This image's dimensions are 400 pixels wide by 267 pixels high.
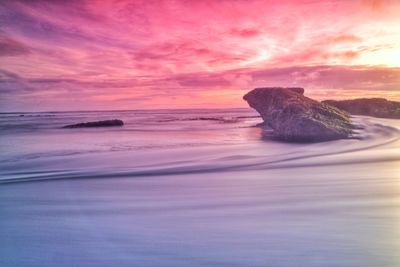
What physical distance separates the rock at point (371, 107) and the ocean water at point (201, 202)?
220 millimetres

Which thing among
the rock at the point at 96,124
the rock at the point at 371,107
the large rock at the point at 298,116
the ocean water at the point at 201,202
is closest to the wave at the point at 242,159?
the ocean water at the point at 201,202

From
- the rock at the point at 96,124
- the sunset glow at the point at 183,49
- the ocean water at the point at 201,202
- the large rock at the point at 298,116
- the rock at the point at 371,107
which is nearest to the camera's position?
the ocean water at the point at 201,202

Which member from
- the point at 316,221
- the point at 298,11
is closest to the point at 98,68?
the point at 298,11

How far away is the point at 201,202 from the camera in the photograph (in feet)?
6.18

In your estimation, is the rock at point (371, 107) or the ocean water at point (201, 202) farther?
the rock at point (371, 107)

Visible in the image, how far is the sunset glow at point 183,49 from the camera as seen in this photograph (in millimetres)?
2732

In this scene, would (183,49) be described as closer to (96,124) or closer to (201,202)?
(201,202)

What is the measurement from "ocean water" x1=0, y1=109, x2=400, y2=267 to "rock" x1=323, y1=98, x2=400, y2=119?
22 cm

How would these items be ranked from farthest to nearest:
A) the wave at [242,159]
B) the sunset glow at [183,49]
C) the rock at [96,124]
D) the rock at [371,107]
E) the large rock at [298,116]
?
1. the rock at [96,124]
2. the rock at [371,107]
3. the large rock at [298,116]
4. the sunset glow at [183,49]
5. the wave at [242,159]

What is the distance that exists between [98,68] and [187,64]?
77 cm

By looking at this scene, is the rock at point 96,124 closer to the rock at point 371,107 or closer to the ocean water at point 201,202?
the ocean water at point 201,202

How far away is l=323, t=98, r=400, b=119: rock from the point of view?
3.50 m

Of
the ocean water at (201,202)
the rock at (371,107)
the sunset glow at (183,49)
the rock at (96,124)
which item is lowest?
the ocean water at (201,202)

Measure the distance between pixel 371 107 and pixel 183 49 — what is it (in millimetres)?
2043
